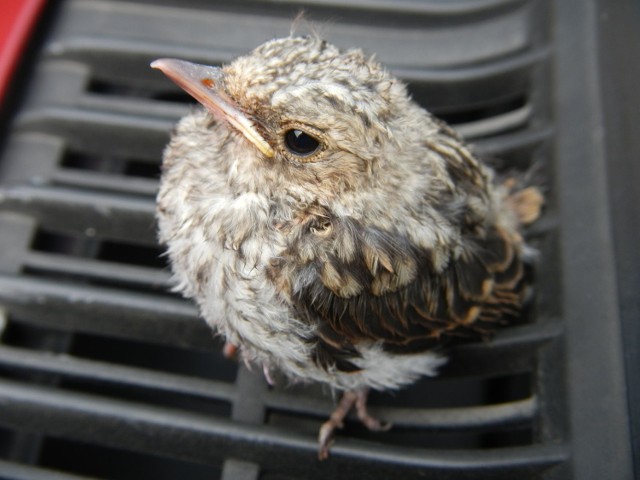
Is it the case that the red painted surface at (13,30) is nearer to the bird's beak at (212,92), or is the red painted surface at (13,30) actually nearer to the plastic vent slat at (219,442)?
the bird's beak at (212,92)

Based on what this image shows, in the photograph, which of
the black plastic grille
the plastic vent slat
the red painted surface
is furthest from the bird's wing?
the red painted surface

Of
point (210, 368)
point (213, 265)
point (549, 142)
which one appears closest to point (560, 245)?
point (549, 142)

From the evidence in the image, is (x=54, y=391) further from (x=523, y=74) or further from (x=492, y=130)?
(x=523, y=74)

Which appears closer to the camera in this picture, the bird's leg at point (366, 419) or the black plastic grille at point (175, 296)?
the black plastic grille at point (175, 296)

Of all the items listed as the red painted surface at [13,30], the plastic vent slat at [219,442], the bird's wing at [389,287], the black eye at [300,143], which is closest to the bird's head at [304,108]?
the black eye at [300,143]

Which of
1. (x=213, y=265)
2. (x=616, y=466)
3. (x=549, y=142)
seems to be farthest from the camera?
(x=549, y=142)

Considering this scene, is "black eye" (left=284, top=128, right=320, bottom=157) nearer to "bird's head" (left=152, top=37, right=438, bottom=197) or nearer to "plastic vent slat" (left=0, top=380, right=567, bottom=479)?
"bird's head" (left=152, top=37, right=438, bottom=197)

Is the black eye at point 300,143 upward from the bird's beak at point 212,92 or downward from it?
downward

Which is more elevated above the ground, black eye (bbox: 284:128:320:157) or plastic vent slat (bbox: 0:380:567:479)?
black eye (bbox: 284:128:320:157)
